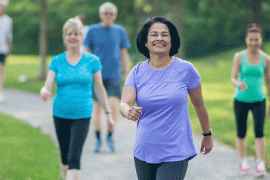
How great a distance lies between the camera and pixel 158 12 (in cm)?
2222

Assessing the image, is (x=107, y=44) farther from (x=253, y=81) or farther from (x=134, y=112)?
(x=134, y=112)

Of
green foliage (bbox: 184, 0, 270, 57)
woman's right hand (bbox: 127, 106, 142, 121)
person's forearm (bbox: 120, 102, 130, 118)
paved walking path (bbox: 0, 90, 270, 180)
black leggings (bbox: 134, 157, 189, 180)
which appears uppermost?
woman's right hand (bbox: 127, 106, 142, 121)

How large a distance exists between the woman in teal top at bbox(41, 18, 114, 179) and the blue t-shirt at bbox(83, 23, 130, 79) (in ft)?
6.50

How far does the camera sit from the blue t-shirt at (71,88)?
4695 mm

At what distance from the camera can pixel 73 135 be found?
4.68m

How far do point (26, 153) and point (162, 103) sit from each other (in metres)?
3.94

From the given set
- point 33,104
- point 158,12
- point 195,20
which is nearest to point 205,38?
point 195,20

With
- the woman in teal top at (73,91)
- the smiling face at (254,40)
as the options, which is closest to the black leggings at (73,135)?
the woman in teal top at (73,91)

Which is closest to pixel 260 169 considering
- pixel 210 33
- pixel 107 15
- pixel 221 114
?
pixel 107 15

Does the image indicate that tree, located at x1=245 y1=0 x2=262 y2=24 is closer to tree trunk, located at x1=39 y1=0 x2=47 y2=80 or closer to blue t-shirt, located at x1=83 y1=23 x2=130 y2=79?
blue t-shirt, located at x1=83 y1=23 x2=130 y2=79

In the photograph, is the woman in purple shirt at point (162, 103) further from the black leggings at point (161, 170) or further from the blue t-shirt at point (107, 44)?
the blue t-shirt at point (107, 44)

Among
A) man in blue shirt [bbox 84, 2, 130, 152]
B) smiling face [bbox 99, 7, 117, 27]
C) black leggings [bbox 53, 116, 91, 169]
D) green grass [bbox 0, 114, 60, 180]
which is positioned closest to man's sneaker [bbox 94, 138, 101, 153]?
man in blue shirt [bbox 84, 2, 130, 152]

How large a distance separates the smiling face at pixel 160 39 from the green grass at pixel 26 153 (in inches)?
108

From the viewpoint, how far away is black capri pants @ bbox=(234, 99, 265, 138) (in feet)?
18.5
